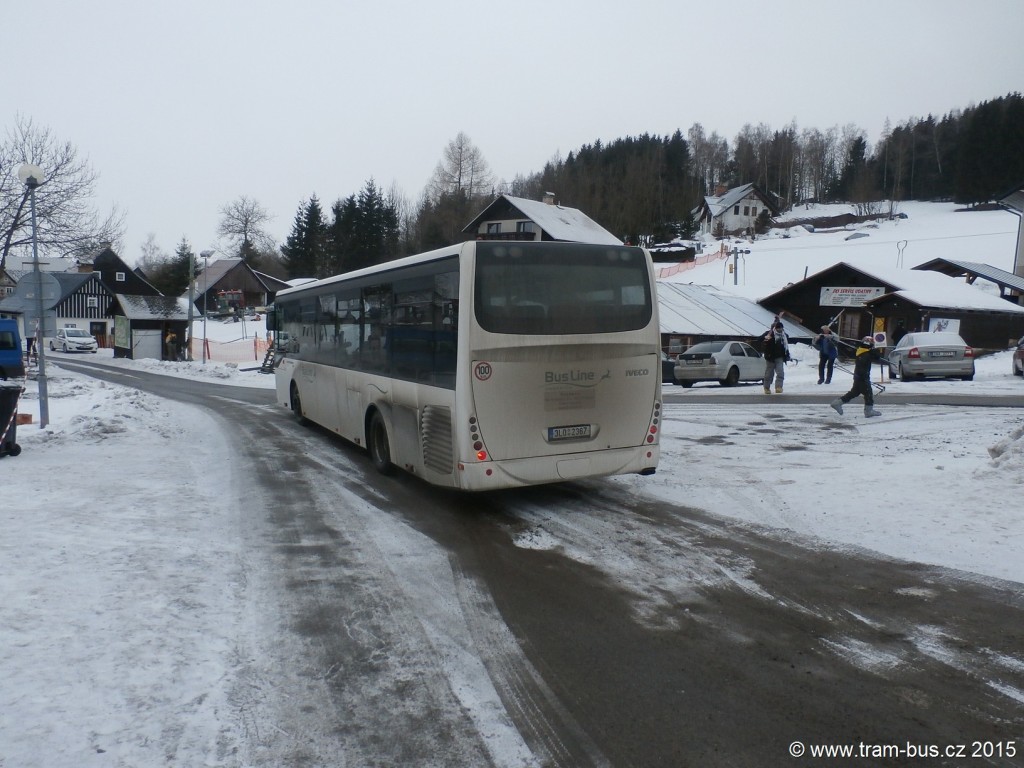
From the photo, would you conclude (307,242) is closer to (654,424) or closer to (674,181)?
(674,181)

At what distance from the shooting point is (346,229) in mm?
78750

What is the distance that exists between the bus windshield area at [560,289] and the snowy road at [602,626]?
7.18 feet

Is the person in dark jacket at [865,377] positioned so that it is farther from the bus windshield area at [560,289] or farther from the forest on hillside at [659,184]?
the forest on hillside at [659,184]

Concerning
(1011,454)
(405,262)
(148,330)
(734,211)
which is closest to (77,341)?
(148,330)

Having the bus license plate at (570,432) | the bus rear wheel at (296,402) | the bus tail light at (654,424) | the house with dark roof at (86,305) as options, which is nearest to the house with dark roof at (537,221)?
the bus rear wheel at (296,402)

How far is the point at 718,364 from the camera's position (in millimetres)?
25688

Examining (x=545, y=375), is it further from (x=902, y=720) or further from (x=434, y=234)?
(x=434, y=234)

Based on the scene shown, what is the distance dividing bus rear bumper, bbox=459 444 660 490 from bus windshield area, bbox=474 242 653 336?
4.67ft

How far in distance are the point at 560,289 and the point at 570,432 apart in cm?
160

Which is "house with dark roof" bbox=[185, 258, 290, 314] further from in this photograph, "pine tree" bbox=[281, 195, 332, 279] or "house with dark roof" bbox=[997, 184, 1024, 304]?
"house with dark roof" bbox=[997, 184, 1024, 304]

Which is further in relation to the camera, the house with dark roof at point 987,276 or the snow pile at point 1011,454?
the house with dark roof at point 987,276

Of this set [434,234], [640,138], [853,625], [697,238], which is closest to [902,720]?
[853,625]

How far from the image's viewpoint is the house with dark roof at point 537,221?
52.5m

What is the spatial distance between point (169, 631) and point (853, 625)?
4.65m
